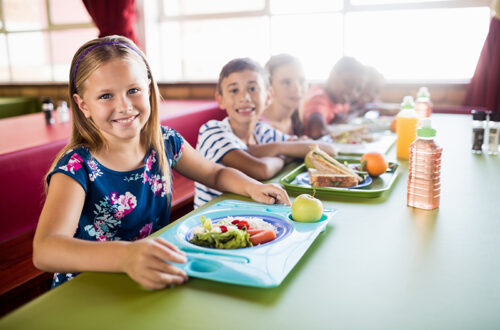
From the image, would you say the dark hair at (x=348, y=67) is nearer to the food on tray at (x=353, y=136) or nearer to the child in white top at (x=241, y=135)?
the food on tray at (x=353, y=136)

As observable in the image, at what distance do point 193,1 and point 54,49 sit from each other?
5.66ft

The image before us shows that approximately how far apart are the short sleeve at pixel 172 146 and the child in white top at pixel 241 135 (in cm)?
18

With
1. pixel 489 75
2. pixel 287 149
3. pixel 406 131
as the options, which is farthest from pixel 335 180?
pixel 489 75

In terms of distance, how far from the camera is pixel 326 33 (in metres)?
3.94

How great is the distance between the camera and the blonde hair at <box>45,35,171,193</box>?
42.2 inches

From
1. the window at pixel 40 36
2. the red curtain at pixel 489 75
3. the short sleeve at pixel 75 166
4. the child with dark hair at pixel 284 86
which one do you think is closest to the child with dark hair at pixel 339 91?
the child with dark hair at pixel 284 86

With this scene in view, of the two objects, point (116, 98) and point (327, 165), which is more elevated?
point (116, 98)

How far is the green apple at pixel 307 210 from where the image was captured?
0.95 meters

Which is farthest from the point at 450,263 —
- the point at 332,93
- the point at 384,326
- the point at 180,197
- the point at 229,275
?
the point at 332,93

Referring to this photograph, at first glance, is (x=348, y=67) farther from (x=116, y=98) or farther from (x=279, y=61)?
(x=116, y=98)

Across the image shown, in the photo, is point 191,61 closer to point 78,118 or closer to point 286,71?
point 286,71

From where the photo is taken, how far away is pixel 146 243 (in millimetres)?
726

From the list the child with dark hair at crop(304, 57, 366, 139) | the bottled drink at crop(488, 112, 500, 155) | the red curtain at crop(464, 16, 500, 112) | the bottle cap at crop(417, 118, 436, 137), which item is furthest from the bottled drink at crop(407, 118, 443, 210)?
the red curtain at crop(464, 16, 500, 112)

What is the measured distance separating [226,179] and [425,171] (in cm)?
54
